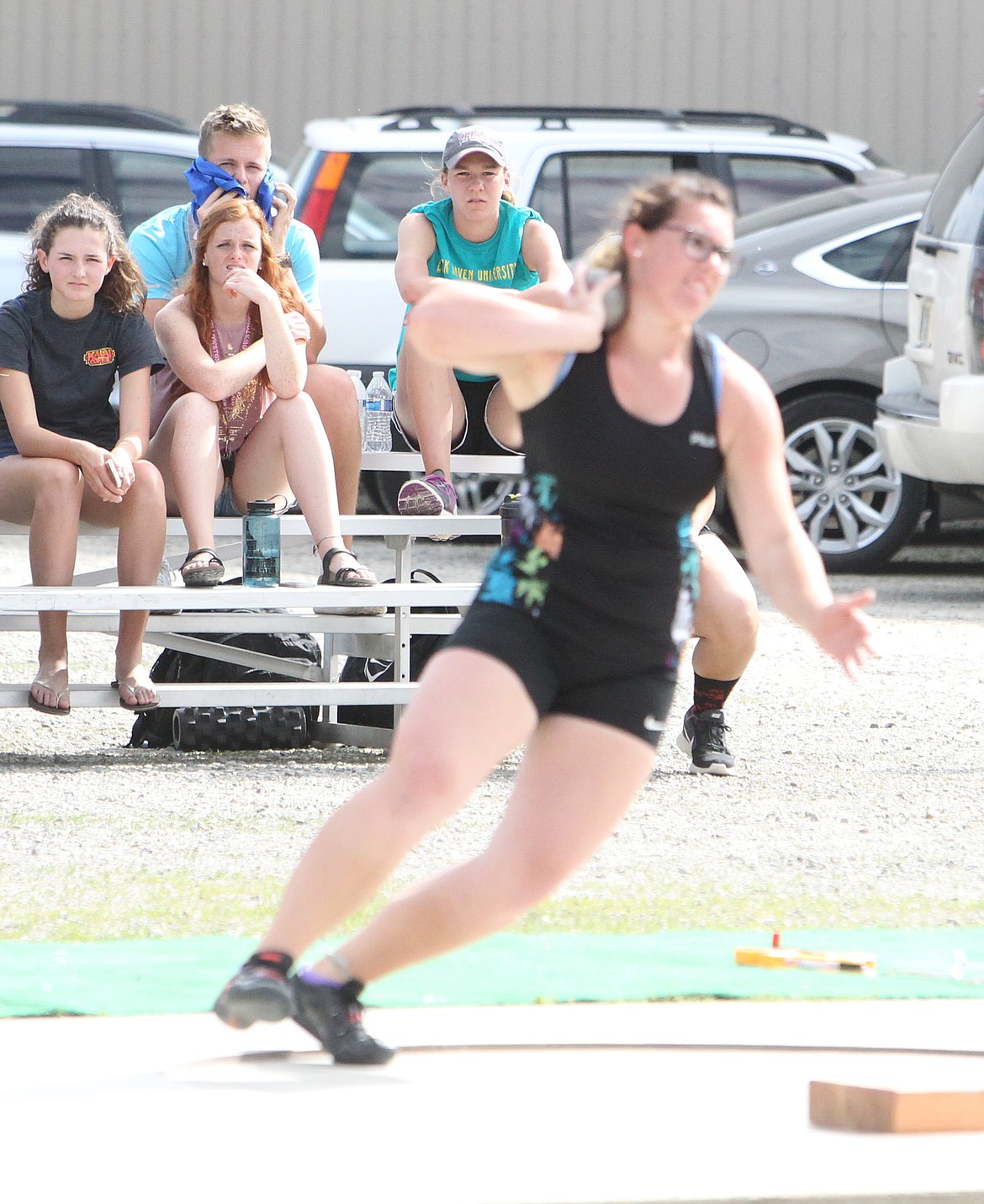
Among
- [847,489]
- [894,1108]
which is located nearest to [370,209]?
[847,489]

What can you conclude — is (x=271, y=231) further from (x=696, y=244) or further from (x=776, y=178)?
(x=776, y=178)

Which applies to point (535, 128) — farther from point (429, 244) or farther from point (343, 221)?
point (429, 244)

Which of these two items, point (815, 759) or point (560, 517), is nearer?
point (560, 517)

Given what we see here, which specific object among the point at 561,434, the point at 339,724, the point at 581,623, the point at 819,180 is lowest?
the point at 339,724

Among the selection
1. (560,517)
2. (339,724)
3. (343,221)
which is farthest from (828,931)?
(343,221)

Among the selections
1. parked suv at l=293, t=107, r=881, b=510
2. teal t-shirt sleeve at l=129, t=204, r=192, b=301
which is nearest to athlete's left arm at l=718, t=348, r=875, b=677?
teal t-shirt sleeve at l=129, t=204, r=192, b=301

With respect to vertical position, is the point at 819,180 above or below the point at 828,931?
above

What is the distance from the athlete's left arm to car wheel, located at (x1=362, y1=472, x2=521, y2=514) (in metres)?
7.11

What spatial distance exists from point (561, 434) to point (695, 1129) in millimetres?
1176

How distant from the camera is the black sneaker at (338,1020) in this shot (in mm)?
3686

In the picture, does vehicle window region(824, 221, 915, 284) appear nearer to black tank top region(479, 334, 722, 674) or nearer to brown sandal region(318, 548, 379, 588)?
brown sandal region(318, 548, 379, 588)

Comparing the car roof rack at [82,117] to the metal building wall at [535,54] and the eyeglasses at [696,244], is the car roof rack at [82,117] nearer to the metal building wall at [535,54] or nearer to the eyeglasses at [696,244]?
the metal building wall at [535,54]

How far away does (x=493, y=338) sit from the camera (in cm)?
346

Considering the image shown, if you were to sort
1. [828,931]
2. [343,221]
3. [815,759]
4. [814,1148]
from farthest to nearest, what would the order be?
[343,221] → [815,759] → [828,931] → [814,1148]
